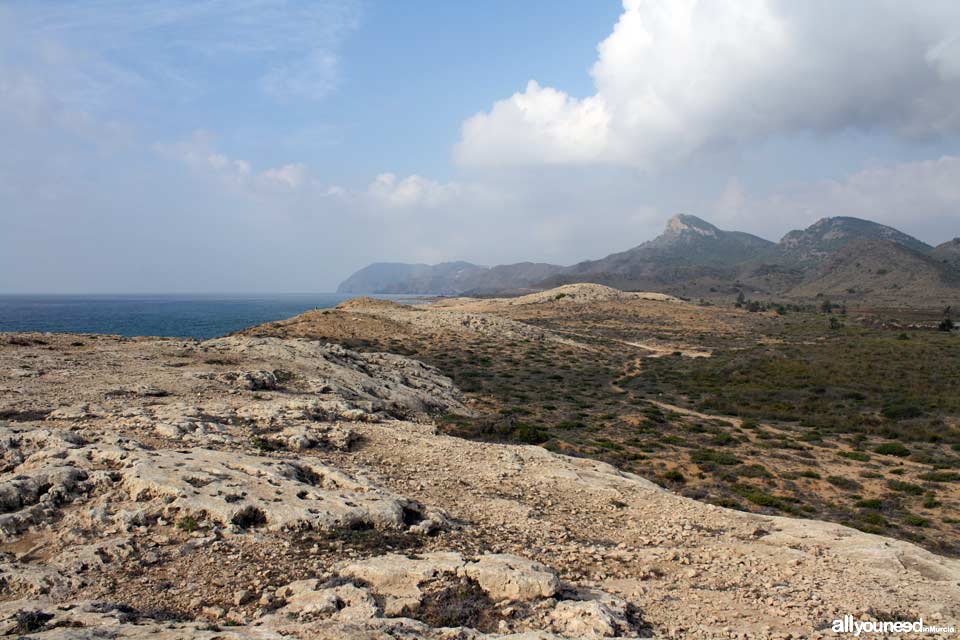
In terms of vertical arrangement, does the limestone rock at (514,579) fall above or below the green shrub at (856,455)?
above

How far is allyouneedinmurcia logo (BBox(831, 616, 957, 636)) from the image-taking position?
7215mm

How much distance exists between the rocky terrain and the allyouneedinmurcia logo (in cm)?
21

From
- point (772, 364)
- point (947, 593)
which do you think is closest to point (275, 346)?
point (947, 593)

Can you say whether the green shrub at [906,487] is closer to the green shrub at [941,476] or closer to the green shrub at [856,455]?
A: the green shrub at [941,476]

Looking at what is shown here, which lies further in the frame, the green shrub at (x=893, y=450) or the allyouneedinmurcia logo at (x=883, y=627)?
the green shrub at (x=893, y=450)

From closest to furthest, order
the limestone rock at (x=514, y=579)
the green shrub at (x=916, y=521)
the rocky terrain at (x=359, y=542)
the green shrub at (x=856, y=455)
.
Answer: the rocky terrain at (x=359, y=542) < the limestone rock at (x=514, y=579) < the green shrub at (x=916, y=521) < the green shrub at (x=856, y=455)

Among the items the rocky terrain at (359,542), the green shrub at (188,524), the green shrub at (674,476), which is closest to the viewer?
the rocky terrain at (359,542)

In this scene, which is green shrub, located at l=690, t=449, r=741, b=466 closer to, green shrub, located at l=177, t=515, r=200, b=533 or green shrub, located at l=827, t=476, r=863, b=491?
green shrub, located at l=827, t=476, r=863, b=491

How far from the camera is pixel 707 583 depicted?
8.64m

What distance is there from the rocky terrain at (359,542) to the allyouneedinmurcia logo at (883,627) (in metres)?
0.21

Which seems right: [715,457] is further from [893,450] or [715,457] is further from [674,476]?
[893,450]

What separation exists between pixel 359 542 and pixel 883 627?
8.17 m

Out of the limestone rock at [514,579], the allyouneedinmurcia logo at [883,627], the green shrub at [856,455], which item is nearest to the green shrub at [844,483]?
the green shrub at [856,455]

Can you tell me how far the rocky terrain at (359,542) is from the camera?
6.81 m
